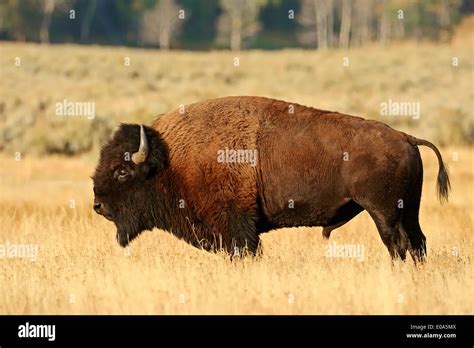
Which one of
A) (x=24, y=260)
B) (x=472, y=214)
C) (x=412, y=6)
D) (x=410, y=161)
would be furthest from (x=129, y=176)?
(x=412, y=6)

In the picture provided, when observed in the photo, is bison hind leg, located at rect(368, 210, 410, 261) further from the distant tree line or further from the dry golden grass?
the distant tree line

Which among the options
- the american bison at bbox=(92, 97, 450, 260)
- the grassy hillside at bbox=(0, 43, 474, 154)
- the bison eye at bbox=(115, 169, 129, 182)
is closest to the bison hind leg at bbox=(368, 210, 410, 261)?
the american bison at bbox=(92, 97, 450, 260)

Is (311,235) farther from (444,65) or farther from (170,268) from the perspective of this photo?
(444,65)

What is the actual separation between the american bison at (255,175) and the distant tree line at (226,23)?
84109 mm

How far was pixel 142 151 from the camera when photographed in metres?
10.8

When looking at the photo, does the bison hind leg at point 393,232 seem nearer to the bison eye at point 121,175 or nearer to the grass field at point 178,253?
the grass field at point 178,253

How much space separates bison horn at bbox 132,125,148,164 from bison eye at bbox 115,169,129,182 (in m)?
0.20

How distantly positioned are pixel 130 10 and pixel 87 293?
3901 inches

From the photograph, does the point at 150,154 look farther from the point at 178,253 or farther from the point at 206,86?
the point at 206,86

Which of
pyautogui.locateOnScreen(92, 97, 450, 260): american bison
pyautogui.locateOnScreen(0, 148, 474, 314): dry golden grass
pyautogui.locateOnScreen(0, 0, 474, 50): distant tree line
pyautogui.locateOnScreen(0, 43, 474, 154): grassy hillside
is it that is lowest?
pyautogui.locateOnScreen(0, 148, 474, 314): dry golden grass

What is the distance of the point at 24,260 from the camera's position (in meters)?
11.4

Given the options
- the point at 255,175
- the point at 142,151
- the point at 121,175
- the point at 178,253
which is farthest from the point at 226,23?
the point at 255,175

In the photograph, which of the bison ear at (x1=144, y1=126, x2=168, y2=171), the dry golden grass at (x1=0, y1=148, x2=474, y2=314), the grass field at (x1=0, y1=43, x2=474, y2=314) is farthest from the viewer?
the bison ear at (x1=144, y1=126, x2=168, y2=171)

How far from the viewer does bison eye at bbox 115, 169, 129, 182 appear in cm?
1102
